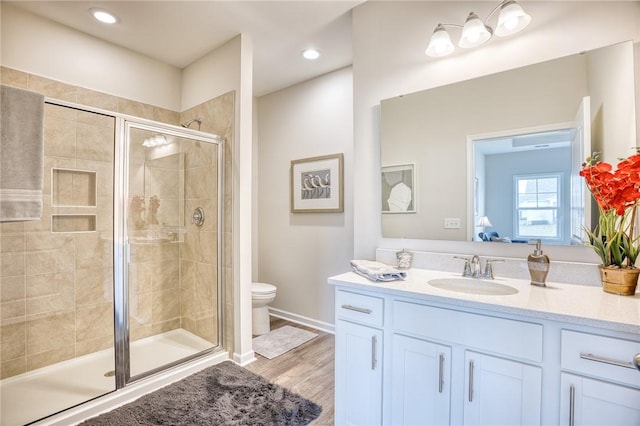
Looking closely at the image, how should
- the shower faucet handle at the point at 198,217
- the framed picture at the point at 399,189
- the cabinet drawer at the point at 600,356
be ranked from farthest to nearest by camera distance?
the shower faucet handle at the point at 198,217, the framed picture at the point at 399,189, the cabinet drawer at the point at 600,356

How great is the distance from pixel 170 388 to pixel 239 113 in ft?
6.78

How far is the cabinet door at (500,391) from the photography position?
1.07 m

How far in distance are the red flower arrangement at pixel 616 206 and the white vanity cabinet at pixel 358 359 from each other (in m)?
0.98

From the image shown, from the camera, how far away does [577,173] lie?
4.65 ft

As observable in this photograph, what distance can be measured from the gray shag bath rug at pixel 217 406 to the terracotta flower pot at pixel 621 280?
5.24 feet

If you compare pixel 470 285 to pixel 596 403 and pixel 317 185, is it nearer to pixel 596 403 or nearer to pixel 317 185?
pixel 596 403

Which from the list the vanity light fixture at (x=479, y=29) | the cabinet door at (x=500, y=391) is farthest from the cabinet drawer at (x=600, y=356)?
the vanity light fixture at (x=479, y=29)

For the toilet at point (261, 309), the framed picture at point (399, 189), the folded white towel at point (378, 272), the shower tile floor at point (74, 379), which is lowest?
the shower tile floor at point (74, 379)

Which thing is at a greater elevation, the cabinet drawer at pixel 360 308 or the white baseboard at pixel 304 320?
the cabinet drawer at pixel 360 308

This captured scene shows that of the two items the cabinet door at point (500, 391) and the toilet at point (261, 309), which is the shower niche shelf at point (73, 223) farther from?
the cabinet door at point (500, 391)

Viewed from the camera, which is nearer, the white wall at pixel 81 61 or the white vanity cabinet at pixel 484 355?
the white vanity cabinet at pixel 484 355

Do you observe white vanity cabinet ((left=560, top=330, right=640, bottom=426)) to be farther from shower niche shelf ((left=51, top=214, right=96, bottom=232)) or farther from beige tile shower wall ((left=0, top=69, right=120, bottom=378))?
shower niche shelf ((left=51, top=214, right=96, bottom=232))

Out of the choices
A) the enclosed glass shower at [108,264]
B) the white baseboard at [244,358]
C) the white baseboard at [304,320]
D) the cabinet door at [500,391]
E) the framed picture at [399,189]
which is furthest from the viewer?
the white baseboard at [304,320]

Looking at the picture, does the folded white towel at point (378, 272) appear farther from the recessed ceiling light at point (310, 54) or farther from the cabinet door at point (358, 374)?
the recessed ceiling light at point (310, 54)
